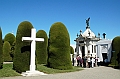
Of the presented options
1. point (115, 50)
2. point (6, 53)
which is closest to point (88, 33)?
point (115, 50)

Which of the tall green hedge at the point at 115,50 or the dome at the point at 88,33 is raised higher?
the dome at the point at 88,33

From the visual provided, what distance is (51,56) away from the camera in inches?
749

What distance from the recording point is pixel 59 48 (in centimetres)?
1880

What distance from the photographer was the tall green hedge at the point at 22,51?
15.6m

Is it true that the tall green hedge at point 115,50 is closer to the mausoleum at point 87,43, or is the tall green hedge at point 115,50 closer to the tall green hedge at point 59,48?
the mausoleum at point 87,43

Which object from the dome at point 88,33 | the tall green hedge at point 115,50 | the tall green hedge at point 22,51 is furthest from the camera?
the dome at point 88,33

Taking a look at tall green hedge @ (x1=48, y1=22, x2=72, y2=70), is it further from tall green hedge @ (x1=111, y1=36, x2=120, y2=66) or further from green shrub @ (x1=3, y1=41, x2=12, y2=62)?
green shrub @ (x1=3, y1=41, x2=12, y2=62)

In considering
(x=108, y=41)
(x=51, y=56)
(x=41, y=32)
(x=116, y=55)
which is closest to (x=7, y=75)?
(x=51, y=56)

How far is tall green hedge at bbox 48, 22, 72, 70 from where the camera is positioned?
1867 centimetres

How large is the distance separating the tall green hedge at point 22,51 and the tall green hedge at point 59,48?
11.6 feet

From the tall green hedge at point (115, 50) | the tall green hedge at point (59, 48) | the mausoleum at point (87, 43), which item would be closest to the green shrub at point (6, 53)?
the tall green hedge at point (59, 48)

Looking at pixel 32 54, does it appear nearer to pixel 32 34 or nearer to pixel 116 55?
pixel 32 34

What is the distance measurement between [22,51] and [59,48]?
438 cm

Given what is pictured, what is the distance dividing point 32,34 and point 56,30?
440cm
